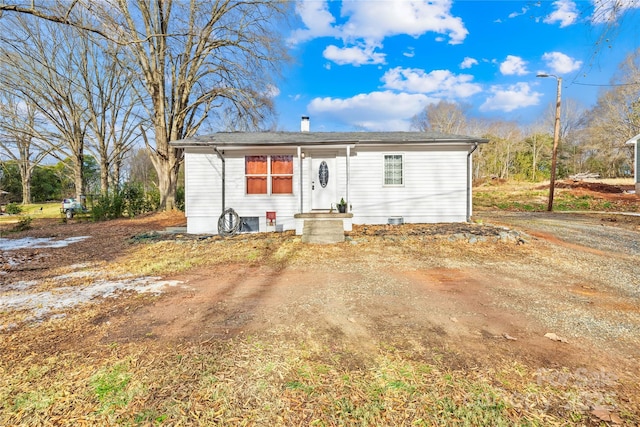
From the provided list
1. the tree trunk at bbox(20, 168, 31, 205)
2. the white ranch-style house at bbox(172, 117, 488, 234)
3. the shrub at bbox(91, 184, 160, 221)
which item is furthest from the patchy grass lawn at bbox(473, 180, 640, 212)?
the tree trunk at bbox(20, 168, 31, 205)

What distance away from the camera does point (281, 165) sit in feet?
32.9

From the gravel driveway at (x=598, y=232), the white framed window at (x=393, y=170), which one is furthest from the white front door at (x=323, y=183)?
the gravel driveway at (x=598, y=232)

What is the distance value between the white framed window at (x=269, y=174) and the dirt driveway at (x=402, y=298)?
8.27ft

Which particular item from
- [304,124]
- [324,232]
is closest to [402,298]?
[324,232]

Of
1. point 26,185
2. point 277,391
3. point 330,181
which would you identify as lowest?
point 277,391

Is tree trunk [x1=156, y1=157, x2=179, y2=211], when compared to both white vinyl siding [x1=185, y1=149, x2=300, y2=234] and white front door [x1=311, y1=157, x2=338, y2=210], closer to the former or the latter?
white vinyl siding [x1=185, y1=149, x2=300, y2=234]

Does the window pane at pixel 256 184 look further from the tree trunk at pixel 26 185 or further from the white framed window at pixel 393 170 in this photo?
the tree trunk at pixel 26 185

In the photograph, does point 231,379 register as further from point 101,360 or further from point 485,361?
point 485,361

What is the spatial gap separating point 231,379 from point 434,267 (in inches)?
181

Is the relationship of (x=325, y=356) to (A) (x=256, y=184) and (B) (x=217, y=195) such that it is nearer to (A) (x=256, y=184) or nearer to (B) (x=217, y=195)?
(A) (x=256, y=184)

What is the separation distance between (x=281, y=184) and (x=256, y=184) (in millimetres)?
854

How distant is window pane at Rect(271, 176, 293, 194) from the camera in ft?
33.0

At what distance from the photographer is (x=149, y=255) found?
6.98 meters

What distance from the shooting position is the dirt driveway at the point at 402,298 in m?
2.87
